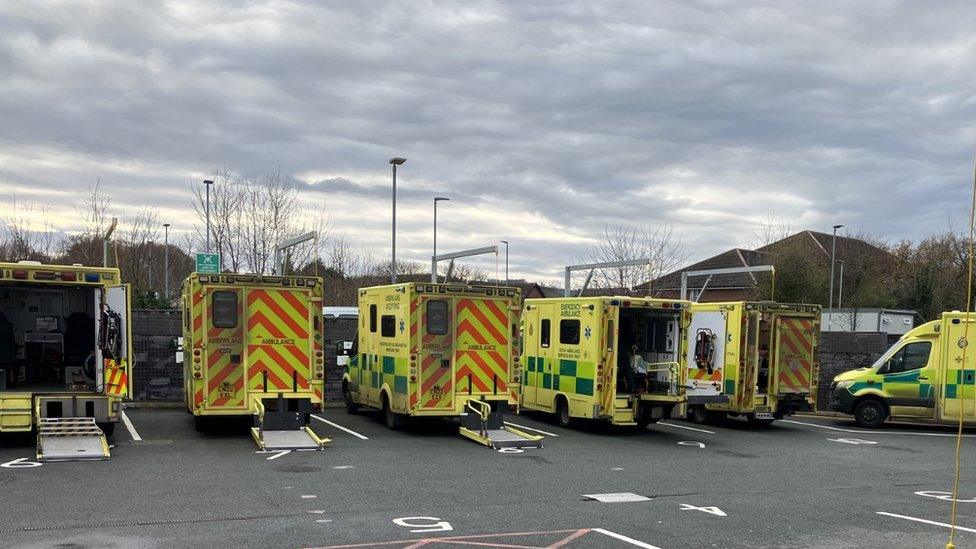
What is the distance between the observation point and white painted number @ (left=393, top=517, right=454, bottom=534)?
7.54 meters

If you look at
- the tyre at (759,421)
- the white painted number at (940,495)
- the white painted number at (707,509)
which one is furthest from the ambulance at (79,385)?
the tyre at (759,421)

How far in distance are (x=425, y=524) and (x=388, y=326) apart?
24.7ft

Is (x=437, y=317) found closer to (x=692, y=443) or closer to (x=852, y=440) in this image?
(x=692, y=443)

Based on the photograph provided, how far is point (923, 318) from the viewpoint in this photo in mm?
37625

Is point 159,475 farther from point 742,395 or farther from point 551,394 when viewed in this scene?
point 742,395

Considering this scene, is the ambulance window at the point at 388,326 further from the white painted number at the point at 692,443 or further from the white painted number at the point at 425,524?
the white painted number at the point at 425,524

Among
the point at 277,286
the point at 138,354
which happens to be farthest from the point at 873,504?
the point at 138,354

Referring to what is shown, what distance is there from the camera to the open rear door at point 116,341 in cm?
1172

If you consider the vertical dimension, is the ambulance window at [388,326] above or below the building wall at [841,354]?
above

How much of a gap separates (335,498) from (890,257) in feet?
153

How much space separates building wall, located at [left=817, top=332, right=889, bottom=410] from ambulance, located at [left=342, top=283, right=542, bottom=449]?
10.6 meters

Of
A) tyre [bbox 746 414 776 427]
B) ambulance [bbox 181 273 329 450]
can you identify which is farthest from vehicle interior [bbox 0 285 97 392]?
tyre [bbox 746 414 776 427]

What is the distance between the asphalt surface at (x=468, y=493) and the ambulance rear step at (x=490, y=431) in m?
0.27

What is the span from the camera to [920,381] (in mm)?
17844
